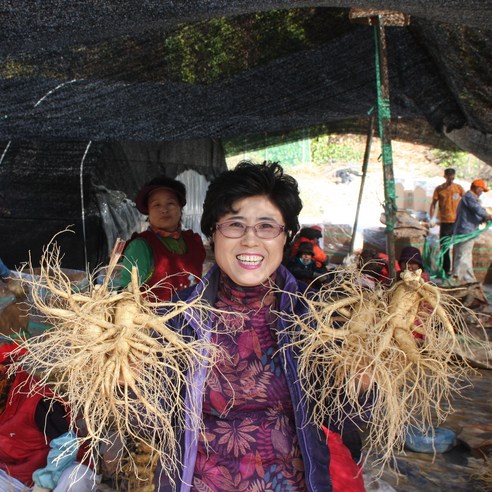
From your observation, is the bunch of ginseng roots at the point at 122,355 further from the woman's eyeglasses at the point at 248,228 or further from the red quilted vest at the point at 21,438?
the red quilted vest at the point at 21,438

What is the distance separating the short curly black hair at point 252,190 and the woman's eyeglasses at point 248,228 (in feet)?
0.12

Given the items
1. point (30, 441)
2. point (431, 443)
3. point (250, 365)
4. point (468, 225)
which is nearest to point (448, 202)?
point (468, 225)

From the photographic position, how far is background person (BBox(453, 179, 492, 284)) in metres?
6.15

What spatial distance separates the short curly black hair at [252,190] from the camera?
121 centimetres

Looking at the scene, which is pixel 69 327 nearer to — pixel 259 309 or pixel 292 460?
pixel 259 309

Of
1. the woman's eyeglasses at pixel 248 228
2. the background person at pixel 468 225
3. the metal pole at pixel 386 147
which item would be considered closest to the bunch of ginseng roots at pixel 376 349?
the woman's eyeglasses at pixel 248 228

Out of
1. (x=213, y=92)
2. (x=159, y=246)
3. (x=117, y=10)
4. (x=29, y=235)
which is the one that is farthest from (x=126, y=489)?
(x=29, y=235)

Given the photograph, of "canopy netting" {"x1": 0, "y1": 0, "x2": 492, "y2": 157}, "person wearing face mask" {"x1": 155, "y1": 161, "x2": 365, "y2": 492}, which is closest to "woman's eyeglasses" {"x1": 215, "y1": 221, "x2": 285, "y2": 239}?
"person wearing face mask" {"x1": 155, "y1": 161, "x2": 365, "y2": 492}

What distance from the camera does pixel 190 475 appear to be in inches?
41.6

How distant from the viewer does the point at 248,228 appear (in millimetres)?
1189

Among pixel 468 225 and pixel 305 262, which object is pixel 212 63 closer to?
pixel 305 262

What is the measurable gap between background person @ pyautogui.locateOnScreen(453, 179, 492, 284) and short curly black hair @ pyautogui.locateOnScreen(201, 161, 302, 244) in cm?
544

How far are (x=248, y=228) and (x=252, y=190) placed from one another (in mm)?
94

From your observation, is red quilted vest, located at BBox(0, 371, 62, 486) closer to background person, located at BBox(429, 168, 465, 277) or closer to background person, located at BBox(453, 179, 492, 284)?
background person, located at BBox(453, 179, 492, 284)
